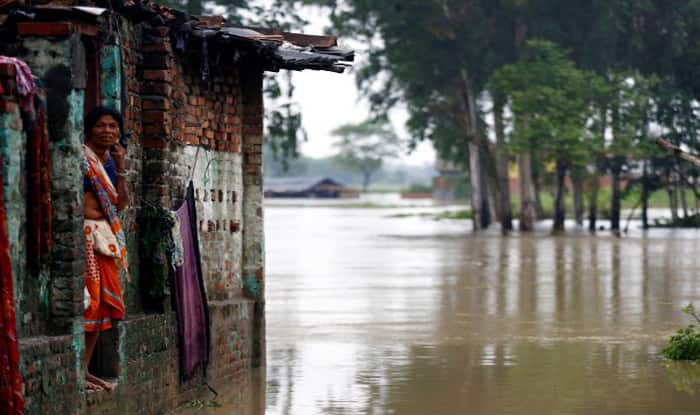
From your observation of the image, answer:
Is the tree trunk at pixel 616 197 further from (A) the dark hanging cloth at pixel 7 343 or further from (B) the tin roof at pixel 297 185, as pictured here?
(B) the tin roof at pixel 297 185

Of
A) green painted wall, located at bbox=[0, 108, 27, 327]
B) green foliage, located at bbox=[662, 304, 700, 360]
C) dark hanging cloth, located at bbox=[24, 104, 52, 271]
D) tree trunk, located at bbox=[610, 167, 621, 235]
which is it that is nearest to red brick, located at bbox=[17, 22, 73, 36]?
dark hanging cloth, located at bbox=[24, 104, 52, 271]

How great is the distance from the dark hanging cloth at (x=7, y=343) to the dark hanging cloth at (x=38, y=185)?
55 centimetres

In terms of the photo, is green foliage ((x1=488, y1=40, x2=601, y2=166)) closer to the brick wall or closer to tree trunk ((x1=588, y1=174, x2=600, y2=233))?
tree trunk ((x1=588, y1=174, x2=600, y2=233))

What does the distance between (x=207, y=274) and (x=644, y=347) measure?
16.4 feet

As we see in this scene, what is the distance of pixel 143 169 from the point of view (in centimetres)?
1164

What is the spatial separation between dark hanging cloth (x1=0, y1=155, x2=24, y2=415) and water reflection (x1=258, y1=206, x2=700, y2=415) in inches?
152

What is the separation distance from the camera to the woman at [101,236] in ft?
31.8

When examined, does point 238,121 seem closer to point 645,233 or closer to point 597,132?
point 645,233

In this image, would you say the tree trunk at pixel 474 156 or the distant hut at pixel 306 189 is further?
the distant hut at pixel 306 189

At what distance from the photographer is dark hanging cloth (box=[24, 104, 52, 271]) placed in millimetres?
8688

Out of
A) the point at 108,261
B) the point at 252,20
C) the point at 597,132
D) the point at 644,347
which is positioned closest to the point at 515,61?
the point at 597,132

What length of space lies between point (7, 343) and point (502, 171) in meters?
42.1

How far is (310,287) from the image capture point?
78.4 feet

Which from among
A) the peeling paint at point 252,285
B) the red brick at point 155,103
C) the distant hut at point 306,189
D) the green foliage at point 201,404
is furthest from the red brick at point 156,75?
the distant hut at point 306,189
